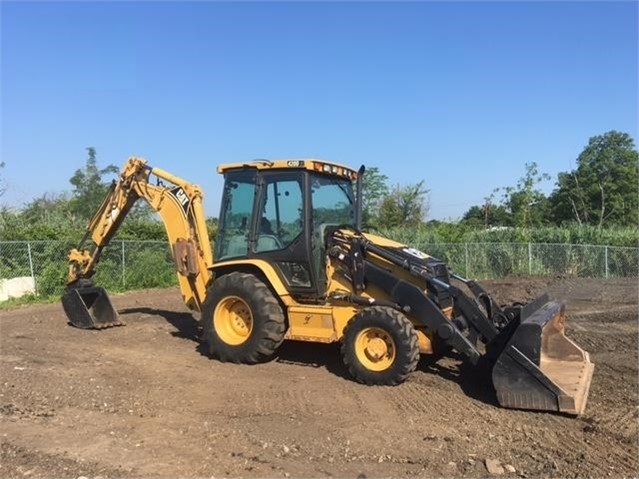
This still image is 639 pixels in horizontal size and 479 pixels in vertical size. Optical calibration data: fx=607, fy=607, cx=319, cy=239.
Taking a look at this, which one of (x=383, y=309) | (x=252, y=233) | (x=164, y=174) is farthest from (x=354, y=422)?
(x=164, y=174)

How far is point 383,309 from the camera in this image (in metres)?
6.83

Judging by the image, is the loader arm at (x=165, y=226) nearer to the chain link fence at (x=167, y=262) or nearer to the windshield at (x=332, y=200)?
the windshield at (x=332, y=200)

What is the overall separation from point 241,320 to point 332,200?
2.02 metres

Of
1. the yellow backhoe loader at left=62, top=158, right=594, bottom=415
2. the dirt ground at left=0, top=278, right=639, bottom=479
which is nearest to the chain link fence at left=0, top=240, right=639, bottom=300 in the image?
the dirt ground at left=0, top=278, right=639, bottom=479

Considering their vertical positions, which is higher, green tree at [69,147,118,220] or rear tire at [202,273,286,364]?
green tree at [69,147,118,220]

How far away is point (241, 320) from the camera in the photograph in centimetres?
813

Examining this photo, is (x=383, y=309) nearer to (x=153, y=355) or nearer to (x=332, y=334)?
(x=332, y=334)

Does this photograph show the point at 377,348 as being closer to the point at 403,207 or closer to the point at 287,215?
the point at 287,215

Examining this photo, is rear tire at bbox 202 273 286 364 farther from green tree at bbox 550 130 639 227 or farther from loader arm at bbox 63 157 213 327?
A: green tree at bbox 550 130 639 227

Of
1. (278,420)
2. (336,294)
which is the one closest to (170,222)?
(336,294)

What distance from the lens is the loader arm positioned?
877 centimetres

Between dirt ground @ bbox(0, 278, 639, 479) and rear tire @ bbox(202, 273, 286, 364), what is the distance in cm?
22

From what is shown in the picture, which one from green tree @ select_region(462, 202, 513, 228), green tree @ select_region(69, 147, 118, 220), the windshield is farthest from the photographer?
green tree @ select_region(462, 202, 513, 228)

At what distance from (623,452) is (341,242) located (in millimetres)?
3916
